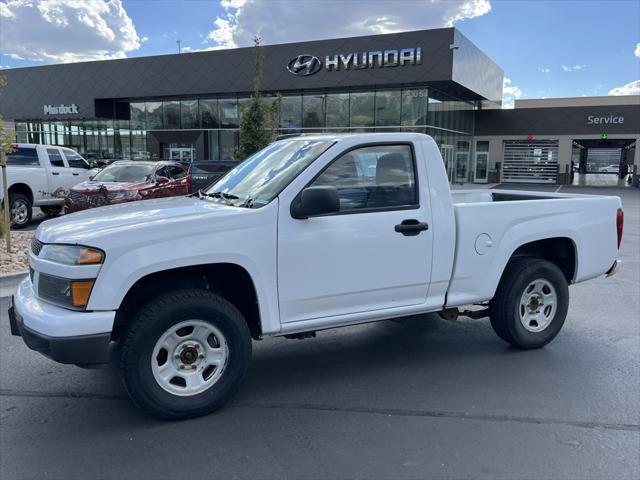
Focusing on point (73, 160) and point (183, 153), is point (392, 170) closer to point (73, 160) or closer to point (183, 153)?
point (73, 160)

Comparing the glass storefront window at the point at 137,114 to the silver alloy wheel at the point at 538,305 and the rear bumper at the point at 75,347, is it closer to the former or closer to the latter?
the silver alloy wheel at the point at 538,305

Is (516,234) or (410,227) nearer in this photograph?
(410,227)

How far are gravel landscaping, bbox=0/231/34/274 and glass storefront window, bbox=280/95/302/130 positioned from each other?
2452cm

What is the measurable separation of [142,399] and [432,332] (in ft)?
10.6

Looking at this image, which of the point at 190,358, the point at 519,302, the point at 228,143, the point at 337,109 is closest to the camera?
the point at 190,358

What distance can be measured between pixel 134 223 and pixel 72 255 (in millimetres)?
433

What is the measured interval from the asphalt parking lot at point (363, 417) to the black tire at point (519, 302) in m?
0.17

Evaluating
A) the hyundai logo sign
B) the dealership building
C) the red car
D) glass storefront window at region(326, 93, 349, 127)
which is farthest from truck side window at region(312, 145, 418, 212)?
glass storefront window at region(326, 93, 349, 127)

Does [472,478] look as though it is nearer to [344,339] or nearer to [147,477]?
Answer: [147,477]

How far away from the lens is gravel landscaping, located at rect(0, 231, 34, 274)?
8.42 metres

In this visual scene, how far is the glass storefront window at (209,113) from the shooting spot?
36656 millimetres

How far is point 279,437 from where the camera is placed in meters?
3.61

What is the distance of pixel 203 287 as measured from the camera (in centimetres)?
403

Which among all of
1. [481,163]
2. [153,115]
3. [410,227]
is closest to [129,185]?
[410,227]
